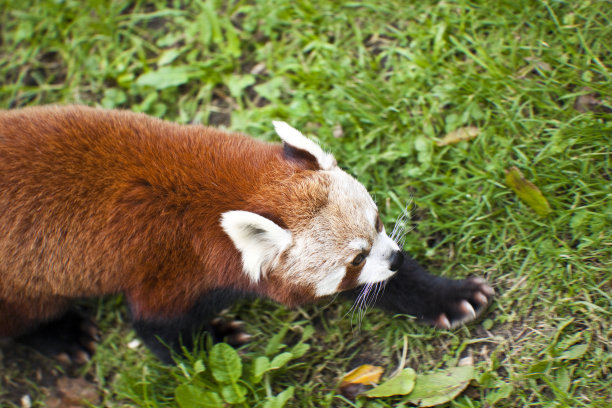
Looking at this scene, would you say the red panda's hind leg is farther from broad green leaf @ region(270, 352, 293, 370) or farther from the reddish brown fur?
broad green leaf @ region(270, 352, 293, 370)

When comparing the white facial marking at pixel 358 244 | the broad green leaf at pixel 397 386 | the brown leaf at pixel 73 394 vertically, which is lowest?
the brown leaf at pixel 73 394

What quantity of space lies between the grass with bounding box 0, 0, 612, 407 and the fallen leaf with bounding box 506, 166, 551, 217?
6cm

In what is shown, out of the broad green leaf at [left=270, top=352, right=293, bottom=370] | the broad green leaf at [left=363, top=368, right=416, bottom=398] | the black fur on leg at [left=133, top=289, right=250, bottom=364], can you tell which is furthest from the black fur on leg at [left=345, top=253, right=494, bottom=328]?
the black fur on leg at [left=133, top=289, right=250, bottom=364]

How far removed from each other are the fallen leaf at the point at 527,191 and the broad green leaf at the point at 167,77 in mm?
2754

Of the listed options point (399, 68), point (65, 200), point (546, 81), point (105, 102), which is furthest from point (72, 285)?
point (546, 81)

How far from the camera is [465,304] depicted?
10.5 feet

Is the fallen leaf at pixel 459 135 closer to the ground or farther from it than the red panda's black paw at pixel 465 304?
farther from it

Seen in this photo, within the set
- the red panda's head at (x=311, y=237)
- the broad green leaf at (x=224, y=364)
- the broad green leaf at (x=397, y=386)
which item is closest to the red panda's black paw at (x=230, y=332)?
the broad green leaf at (x=224, y=364)

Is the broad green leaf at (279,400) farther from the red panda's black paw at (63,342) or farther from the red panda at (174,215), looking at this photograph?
the red panda's black paw at (63,342)

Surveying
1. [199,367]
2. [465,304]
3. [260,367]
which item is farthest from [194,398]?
[465,304]

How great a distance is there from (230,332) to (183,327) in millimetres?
450

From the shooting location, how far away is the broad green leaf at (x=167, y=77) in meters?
4.59

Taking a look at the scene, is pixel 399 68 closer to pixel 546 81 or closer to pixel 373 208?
pixel 546 81

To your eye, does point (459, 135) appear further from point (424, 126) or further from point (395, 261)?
point (395, 261)
